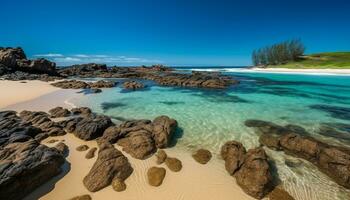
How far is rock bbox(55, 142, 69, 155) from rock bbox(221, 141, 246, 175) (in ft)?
24.7

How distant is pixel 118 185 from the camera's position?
668cm

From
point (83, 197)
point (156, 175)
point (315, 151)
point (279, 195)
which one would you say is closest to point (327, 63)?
point (315, 151)

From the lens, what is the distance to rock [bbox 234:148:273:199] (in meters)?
6.39

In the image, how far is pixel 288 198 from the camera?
20.6 ft

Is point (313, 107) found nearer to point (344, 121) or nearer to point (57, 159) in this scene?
point (344, 121)

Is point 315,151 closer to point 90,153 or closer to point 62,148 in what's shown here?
point 90,153

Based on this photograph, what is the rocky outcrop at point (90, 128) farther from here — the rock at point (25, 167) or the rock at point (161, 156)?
the rock at point (161, 156)

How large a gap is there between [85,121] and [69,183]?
17.0ft

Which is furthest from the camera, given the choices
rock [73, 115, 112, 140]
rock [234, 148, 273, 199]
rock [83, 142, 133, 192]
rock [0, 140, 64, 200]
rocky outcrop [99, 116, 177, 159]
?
rock [73, 115, 112, 140]

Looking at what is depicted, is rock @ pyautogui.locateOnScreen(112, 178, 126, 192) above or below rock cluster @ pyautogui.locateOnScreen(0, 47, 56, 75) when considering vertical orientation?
below

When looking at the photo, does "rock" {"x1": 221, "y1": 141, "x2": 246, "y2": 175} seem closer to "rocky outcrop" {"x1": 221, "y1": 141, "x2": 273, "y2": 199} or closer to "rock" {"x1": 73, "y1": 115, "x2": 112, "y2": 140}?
"rocky outcrop" {"x1": 221, "y1": 141, "x2": 273, "y2": 199}

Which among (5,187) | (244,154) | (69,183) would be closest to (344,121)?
(244,154)

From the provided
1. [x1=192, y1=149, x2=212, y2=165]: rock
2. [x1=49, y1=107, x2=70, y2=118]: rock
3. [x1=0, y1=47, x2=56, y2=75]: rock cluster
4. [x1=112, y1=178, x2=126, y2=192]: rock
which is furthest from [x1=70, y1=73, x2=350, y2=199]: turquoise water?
[x1=0, y1=47, x2=56, y2=75]: rock cluster

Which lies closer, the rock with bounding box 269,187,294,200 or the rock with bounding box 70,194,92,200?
the rock with bounding box 70,194,92,200
